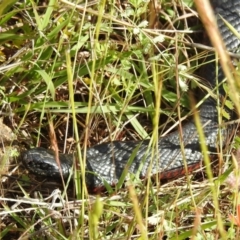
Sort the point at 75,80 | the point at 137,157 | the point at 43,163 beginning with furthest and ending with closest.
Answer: the point at 75,80
the point at 137,157
the point at 43,163

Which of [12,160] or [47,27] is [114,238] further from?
[47,27]

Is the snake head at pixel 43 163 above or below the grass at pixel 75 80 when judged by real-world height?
below

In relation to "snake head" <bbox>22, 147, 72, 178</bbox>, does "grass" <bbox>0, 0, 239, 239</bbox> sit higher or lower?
higher

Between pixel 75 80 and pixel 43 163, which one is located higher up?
pixel 75 80

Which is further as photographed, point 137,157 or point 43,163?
point 137,157

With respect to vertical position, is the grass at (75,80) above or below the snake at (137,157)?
above

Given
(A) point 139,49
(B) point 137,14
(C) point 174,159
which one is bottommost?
(C) point 174,159

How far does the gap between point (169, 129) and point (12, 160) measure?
845mm

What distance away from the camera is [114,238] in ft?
6.60

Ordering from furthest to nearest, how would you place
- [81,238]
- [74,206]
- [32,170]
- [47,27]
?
[47,27]
[32,170]
[74,206]
[81,238]

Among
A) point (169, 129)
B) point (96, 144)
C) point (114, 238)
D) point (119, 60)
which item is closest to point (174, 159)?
point (169, 129)

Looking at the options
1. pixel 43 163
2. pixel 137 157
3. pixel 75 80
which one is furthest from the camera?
pixel 75 80

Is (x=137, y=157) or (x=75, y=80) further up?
(x=75, y=80)

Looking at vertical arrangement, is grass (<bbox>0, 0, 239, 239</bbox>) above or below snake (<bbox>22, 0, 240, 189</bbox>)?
above
